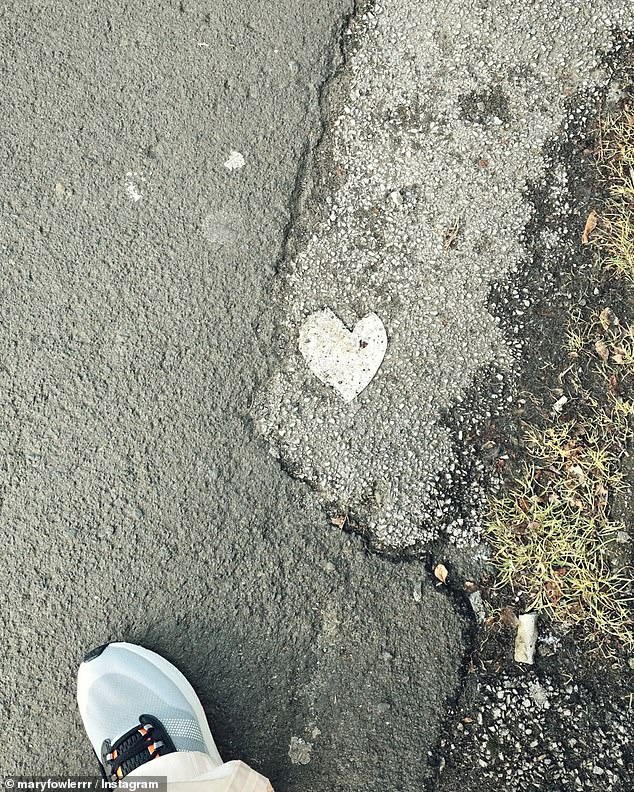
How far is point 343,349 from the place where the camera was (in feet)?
7.14

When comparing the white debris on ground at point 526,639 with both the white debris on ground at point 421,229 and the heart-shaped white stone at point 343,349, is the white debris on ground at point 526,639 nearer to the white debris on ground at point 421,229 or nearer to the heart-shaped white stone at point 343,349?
the white debris on ground at point 421,229

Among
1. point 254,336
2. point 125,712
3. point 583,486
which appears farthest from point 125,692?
point 583,486

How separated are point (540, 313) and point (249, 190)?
103 centimetres

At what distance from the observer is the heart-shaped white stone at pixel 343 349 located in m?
2.16

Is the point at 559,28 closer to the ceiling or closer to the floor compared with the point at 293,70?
closer to the ceiling

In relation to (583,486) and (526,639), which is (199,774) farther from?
(583,486)

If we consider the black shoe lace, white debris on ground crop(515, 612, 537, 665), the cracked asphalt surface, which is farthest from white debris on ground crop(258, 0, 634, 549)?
the black shoe lace

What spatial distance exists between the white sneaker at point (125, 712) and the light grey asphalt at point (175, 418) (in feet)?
0.19

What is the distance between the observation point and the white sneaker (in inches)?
79.9

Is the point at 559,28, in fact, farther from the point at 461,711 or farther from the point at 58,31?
the point at 461,711

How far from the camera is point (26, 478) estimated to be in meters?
2.13

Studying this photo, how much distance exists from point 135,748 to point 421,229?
1.85 meters

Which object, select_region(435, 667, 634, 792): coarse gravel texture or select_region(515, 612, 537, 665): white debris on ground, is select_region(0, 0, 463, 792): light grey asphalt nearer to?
select_region(435, 667, 634, 792): coarse gravel texture

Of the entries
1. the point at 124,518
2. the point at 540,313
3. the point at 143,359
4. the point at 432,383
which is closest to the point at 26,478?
the point at 124,518
